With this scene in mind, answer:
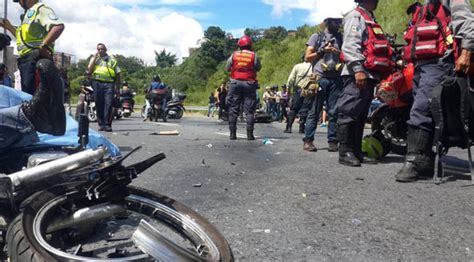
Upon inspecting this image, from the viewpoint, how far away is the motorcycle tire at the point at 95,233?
167 cm

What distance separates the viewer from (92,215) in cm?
197

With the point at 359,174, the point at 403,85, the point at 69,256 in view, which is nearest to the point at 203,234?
the point at 69,256

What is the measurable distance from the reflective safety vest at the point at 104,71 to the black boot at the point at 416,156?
24.0ft

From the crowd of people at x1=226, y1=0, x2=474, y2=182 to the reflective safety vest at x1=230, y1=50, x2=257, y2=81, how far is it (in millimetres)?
1453

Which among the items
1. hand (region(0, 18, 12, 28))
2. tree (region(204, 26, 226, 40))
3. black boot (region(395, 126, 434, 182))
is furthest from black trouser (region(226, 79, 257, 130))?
tree (region(204, 26, 226, 40))

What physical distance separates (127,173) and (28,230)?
438mm

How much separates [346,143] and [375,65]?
846 millimetres

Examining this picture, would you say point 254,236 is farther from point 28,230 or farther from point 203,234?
point 28,230

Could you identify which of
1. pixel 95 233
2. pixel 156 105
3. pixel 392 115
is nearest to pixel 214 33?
pixel 156 105

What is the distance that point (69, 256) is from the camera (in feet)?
5.39

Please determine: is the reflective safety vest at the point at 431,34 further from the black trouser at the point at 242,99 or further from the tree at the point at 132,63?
the tree at the point at 132,63

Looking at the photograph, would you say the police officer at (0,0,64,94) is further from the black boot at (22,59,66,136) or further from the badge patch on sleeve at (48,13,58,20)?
the black boot at (22,59,66,136)

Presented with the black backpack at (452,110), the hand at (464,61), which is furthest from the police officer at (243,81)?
the hand at (464,61)

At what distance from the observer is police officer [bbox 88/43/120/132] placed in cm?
1008
